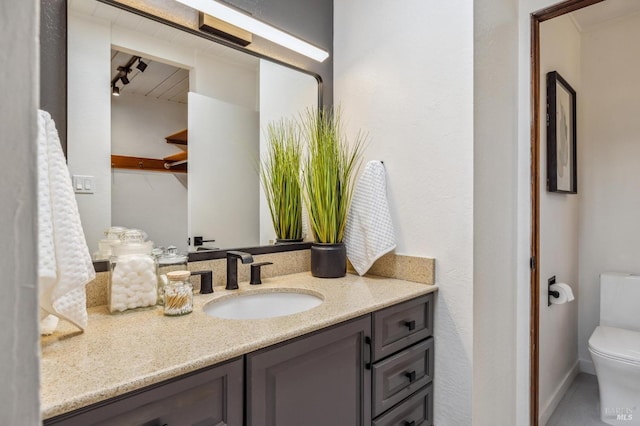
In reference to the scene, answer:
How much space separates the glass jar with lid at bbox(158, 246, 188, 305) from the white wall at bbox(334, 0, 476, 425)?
867mm

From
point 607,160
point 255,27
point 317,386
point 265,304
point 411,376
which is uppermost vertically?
point 255,27

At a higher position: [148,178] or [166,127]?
[166,127]

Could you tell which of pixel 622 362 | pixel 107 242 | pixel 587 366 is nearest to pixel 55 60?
pixel 107 242

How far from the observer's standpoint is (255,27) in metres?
1.35

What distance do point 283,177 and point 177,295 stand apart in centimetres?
76

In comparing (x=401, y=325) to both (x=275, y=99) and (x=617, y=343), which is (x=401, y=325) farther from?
(x=617, y=343)

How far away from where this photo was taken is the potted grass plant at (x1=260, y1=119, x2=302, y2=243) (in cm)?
155

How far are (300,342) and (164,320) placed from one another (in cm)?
37

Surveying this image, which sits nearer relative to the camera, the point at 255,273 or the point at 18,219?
the point at 18,219

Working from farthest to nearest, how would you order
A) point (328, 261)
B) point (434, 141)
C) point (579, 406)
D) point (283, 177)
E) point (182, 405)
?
point (579, 406)
point (283, 177)
point (328, 261)
point (434, 141)
point (182, 405)

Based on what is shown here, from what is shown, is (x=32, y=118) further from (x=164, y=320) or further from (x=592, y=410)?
(x=592, y=410)

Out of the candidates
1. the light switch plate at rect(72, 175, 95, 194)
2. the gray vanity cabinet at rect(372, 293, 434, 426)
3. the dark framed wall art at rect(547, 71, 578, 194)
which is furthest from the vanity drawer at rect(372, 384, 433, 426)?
the dark framed wall art at rect(547, 71, 578, 194)

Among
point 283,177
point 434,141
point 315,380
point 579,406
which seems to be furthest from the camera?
point 579,406

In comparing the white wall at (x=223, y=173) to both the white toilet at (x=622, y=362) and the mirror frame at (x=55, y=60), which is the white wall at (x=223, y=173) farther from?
the white toilet at (x=622, y=362)
